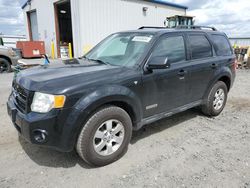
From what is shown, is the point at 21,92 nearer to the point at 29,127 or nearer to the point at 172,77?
the point at 29,127

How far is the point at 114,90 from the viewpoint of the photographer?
287 centimetres

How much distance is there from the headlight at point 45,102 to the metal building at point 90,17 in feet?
39.4

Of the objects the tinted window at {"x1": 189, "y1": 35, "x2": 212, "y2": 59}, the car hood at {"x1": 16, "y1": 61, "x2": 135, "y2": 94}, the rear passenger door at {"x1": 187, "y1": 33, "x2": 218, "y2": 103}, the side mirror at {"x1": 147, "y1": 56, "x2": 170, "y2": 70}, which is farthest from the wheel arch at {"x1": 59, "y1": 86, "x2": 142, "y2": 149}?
the tinted window at {"x1": 189, "y1": 35, "x2": 212, "y2": 59}

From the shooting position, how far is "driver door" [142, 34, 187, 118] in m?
3.36

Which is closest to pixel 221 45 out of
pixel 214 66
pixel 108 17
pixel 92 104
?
pixel 214 66

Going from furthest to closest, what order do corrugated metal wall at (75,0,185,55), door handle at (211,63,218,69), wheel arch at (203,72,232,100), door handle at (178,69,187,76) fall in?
1. corrugated metal wall at (75,0,185,55)
2. wheel arch at (203,72,232,100)
3. door handle at (211,63,218,69)
4. door handle at (178,69,187,76)

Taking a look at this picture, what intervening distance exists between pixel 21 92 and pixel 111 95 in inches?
45.7

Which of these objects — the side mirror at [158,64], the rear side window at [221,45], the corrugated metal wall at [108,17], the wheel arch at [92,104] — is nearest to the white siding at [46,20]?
the corrugated metal wall at [108,17]

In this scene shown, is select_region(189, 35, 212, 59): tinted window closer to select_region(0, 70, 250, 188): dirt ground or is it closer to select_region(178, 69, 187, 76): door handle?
select_region(178, 69, 187, 76): door handle

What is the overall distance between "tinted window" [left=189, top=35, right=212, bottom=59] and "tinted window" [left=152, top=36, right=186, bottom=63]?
28cm

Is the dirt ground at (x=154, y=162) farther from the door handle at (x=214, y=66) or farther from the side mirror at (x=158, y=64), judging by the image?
the side mirror at (x=158, y=64)

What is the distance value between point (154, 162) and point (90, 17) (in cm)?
1265

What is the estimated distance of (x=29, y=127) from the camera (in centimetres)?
254

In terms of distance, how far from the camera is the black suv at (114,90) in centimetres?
257
